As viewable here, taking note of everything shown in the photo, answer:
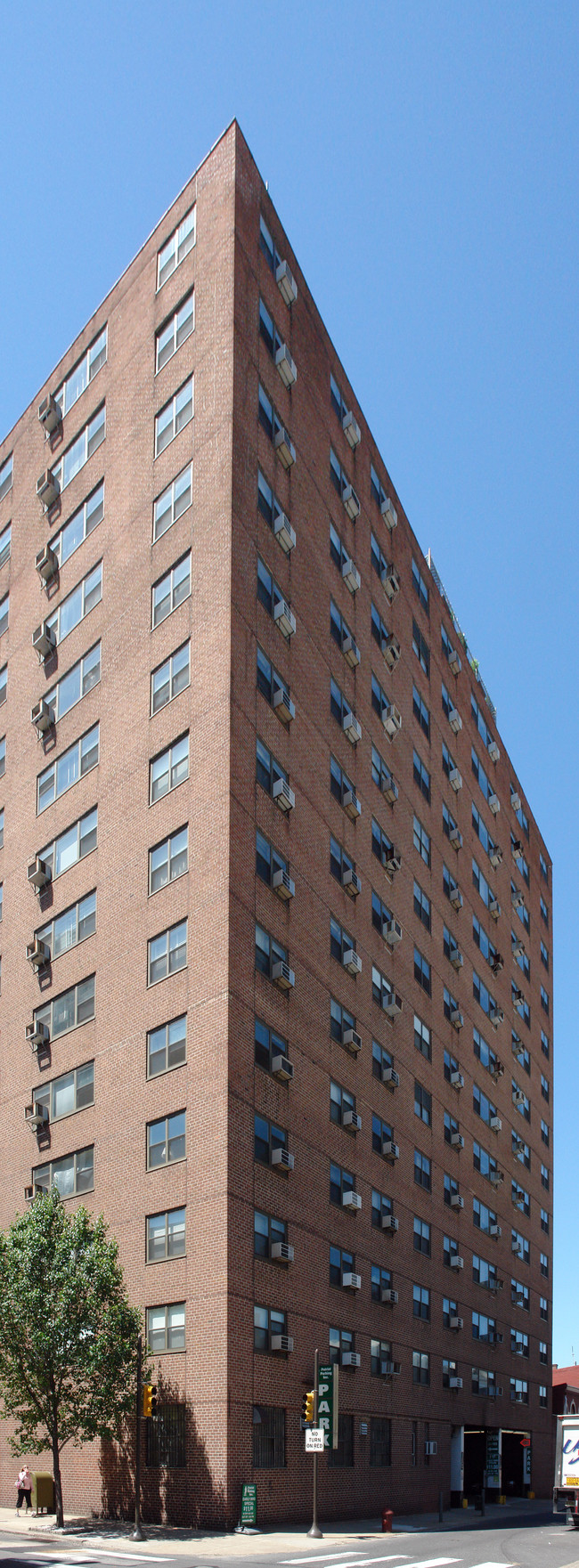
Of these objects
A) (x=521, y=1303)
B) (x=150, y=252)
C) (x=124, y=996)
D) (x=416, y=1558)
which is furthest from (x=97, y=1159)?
(x=521, y=1303)

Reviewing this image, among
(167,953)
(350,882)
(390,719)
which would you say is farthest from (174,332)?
(167,953)

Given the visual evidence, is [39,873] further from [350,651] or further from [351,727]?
[350,651]

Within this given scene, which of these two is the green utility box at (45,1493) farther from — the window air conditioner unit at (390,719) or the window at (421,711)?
the window at (421,711)

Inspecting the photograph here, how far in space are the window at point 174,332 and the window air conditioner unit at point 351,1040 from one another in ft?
69.2

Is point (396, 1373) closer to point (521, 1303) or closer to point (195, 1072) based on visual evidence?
point (195, 1072)

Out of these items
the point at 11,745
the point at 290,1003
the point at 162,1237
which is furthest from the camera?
the point at 11,745

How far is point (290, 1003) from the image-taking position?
119 feet

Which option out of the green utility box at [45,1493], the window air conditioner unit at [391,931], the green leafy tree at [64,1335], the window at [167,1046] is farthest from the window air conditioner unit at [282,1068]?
the window air conditioner unit at [391,931]

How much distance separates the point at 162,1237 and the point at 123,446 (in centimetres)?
2407

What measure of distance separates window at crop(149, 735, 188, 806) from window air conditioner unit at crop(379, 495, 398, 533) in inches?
805

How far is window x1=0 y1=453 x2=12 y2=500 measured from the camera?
174ft

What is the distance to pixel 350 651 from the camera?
45.7 metres

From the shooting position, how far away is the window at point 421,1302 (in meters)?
47.0

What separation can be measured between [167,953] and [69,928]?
283 inches
